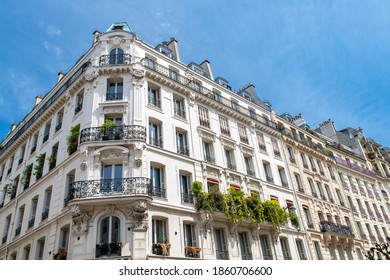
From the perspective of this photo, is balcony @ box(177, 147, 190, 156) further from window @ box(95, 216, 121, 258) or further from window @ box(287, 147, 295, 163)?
window @ box(287, 147, 295, 163)

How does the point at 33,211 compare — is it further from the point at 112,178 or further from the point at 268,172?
the point at 268,172

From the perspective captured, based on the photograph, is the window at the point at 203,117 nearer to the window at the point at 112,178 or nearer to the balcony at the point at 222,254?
the window at the point at 112,178

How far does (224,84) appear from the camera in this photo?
79.1 ft

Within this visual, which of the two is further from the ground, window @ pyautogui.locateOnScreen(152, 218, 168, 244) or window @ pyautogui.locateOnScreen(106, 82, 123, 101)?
window @ pyautogui.locateOnScreen(106, 82, 123, 101)

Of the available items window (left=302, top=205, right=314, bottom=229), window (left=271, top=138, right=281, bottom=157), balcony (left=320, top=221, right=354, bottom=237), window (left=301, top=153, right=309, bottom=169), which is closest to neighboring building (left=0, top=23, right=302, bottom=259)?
window (left=271, top=138, right=281, bottom=157)

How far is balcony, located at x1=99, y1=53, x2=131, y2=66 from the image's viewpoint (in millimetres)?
16938

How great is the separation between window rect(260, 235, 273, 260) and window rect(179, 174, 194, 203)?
4.97 metres

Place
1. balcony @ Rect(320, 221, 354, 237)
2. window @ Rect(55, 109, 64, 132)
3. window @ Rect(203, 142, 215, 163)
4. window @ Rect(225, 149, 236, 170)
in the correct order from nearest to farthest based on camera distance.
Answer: window @ Rect(203, 142, 215, 163) < window @ Rect(55, 109, 64, 132) < window @ Rect(225, 149, 236, 170) < balcony @ Rect(320, 221, 354, 237)

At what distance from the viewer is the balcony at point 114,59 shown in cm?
1694

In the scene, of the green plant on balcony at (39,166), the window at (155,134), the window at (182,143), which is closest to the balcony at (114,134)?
the window at (155,134)

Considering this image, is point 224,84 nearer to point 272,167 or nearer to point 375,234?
point 272,167
